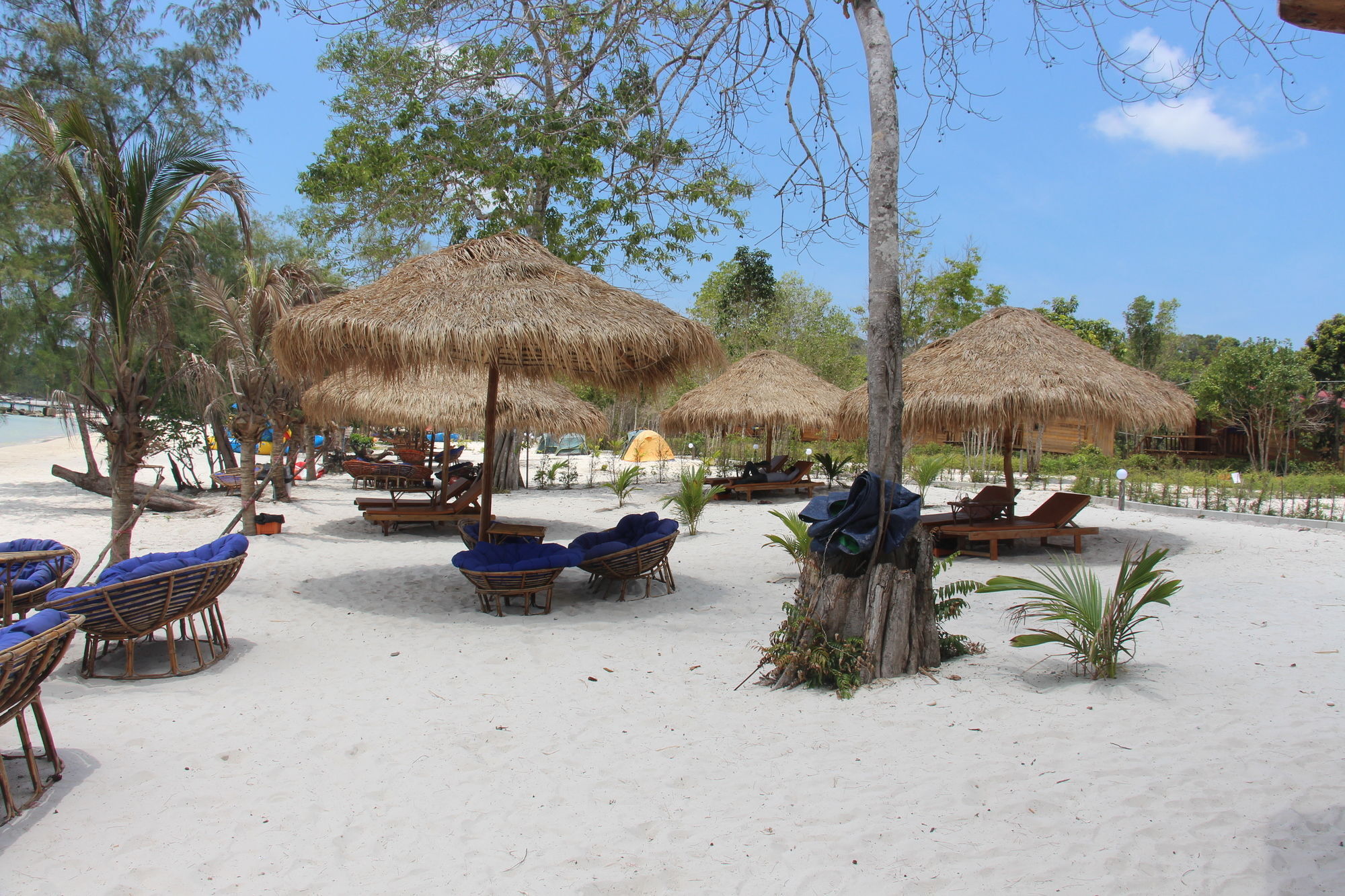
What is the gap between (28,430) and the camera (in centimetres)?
5847

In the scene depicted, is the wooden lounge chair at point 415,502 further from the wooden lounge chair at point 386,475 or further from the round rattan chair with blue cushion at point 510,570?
the round rattan chair with blue cushion at point 510,570

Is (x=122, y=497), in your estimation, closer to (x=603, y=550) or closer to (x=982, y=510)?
(x=603, y=550)

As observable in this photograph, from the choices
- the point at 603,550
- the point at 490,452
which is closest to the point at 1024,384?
the point at 603,550

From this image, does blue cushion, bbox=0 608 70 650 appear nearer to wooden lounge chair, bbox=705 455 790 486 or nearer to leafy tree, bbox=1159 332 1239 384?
wooden lounge chair, bbox=705 455 790 486

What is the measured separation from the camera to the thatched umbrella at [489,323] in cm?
588

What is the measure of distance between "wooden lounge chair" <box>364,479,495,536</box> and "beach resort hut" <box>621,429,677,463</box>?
13.6 m

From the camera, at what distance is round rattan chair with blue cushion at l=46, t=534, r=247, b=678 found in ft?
13.2

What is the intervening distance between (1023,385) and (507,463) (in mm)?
10315

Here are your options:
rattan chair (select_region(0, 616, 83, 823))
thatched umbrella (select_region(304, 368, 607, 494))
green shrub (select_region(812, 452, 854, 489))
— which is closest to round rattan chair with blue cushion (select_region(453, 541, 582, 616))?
rattan chair (select_region(0, 616, 83, 823))

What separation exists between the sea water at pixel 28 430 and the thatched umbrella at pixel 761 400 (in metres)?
47.3

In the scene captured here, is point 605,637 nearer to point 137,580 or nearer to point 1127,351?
point 137,580

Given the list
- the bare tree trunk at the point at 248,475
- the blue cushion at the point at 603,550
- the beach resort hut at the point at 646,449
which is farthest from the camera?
the beach resort hut at the point at 646,449

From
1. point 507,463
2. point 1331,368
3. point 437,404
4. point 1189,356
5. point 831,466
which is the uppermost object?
point 1189,356

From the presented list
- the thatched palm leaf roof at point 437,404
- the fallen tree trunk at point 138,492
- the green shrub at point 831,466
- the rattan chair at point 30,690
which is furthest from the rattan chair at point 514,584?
the green shrub at point 831,466
